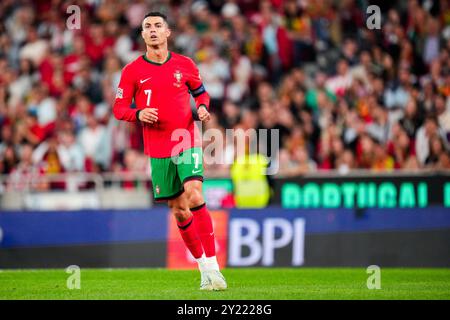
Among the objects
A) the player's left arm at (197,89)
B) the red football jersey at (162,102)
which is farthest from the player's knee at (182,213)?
the player's left arm at (197,89)

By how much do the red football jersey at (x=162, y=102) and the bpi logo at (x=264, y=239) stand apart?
613cm

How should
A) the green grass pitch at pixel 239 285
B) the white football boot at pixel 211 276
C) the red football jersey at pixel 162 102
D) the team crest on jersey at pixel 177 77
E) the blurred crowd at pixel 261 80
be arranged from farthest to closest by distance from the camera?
the blurred crowd at pixel 261 80, the team crest on jersey at pixel 177 77, the red football jersey at pixel 162 102, the white football boot at pixel 211 276, the green grass pitch at pixel 239 285

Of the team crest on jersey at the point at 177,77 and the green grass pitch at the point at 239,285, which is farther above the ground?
the team crest on jersey at the point at 177,77

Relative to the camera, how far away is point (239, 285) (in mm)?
11422

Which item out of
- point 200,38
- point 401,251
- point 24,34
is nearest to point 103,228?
point 401,251

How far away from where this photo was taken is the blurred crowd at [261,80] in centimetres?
1909

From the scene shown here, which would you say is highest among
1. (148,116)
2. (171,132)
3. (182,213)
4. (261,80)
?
(261,80)

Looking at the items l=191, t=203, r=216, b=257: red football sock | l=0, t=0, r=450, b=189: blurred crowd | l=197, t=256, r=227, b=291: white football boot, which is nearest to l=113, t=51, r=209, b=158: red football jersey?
l=191, t=203, r=216, b=257: red football sock

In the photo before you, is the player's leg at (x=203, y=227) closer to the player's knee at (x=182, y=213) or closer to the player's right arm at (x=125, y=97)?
the player's knee at (x=182, y=213)

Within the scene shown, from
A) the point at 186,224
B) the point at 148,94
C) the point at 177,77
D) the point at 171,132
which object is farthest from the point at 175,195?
the point at 177,77

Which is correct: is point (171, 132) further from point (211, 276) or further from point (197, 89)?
point (211, 276)

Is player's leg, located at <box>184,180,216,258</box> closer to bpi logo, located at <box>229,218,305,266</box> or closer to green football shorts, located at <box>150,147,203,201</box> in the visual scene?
green football shorts, located at <box>150,147,203,201</box>

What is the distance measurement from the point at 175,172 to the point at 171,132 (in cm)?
43

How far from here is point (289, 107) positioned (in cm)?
2033
